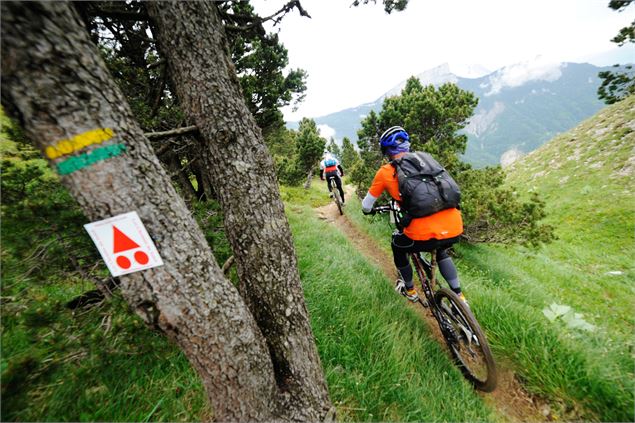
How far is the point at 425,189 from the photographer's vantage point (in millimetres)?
3250

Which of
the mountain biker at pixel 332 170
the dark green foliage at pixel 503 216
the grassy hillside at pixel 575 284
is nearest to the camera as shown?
the grassy hillside at pixel 575 284

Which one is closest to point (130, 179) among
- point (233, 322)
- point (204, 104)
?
point (204, 104)

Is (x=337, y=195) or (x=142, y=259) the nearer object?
(x=142, y=259)

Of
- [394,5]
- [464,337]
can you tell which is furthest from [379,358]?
[394,5]

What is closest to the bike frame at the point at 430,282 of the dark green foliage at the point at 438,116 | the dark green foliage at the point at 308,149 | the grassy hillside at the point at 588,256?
the grassy hillside at the point at 588,256

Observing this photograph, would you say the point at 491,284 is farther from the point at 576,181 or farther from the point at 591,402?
the point at 576,181

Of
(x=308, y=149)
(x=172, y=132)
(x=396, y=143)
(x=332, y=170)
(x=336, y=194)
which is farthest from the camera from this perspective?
(x=308, y=149)

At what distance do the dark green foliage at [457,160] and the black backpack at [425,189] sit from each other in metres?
3.96

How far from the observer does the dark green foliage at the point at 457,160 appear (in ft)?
21.9

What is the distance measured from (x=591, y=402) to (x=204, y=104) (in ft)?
15.6

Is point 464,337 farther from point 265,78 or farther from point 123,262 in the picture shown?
point 265,78

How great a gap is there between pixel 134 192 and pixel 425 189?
9.79ft

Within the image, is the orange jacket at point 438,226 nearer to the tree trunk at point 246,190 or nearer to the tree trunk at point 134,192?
the tree trunk at point 246,190

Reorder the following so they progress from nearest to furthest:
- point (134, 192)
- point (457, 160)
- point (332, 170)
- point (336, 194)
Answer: point (134, 192) < point (457, 160) < point (332, 170) < point (336, 194)
